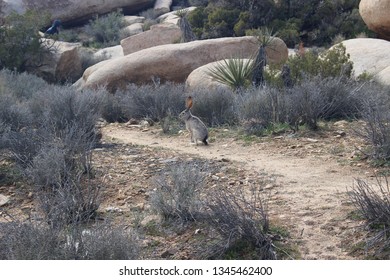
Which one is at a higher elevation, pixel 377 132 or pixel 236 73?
pixel 377 132

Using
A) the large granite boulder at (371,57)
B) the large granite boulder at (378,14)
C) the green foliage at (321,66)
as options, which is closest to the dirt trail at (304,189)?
the green foliage at (321,66)

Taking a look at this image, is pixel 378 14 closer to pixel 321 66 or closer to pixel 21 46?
pixel 321 66

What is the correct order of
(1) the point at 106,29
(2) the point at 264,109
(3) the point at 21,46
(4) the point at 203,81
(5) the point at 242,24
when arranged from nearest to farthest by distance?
(2) the point at 264,109 < (4) the point at 203,81 < (3) the point at 21,46 < (5) the point at 242,24 < (1) the point at 106,29

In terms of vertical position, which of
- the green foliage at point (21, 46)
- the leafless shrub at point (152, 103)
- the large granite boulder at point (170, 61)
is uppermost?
the leafless shrub at point (152, 103)

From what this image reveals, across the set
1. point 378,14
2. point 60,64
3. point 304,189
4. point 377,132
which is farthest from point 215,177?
point 60,64

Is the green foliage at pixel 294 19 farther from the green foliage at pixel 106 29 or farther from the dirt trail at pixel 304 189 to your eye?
the dirt trail at pixel 304 189

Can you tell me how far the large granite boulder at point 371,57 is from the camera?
15.3 m

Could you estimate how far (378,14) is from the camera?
18422 millimetres

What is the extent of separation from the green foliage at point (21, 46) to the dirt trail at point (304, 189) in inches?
492

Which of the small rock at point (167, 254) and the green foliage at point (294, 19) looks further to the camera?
the green foliage at point (294, 19)

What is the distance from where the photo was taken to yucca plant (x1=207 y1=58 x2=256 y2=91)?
583 inches

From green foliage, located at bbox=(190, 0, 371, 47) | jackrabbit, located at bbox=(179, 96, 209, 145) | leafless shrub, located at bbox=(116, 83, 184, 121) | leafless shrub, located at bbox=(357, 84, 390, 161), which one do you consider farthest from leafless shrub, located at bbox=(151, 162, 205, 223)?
green foliage, located at bbox=(190, 0, 371, 47)

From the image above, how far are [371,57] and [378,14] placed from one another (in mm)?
2830

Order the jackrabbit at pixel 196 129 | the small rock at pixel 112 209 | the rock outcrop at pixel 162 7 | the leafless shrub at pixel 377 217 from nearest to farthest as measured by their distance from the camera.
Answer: the leafless shrub at pixel 377 217 → the small rock at pixel 112 209 → the jackrabbit at pixel 196 129 → the rock outcrop at pixel 162 7
